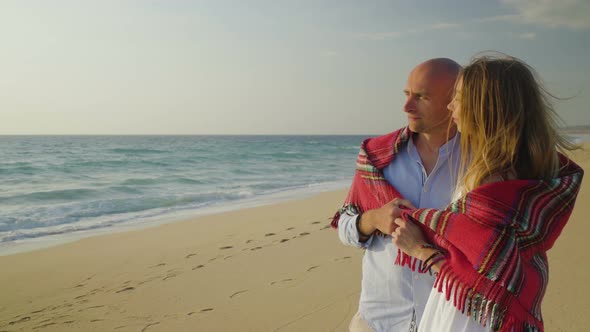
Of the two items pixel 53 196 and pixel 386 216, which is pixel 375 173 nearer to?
pixel 386 216

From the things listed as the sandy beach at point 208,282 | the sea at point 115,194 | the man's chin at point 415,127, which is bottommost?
the sea at point 115,194

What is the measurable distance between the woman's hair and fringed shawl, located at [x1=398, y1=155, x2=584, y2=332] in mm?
61

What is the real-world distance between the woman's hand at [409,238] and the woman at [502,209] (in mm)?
77

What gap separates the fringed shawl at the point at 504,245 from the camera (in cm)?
127

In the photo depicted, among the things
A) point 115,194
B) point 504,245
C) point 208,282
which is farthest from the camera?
point 115,194

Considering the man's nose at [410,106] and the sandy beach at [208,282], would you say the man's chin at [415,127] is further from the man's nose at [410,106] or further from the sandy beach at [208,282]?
the sandy beach at [208,282]

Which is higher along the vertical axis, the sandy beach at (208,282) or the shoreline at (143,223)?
the sandy beach at (208,282)

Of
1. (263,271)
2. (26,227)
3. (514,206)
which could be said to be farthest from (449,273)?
(26,227)

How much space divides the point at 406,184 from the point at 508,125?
1.88 feet

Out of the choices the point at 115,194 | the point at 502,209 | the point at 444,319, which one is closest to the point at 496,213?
the point at 502,209

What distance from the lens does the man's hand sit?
1589 mm

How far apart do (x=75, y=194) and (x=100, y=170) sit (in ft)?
25.8

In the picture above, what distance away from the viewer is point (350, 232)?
73.0 inches

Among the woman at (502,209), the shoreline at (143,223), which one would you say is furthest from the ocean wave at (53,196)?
the woman at (502,209)
